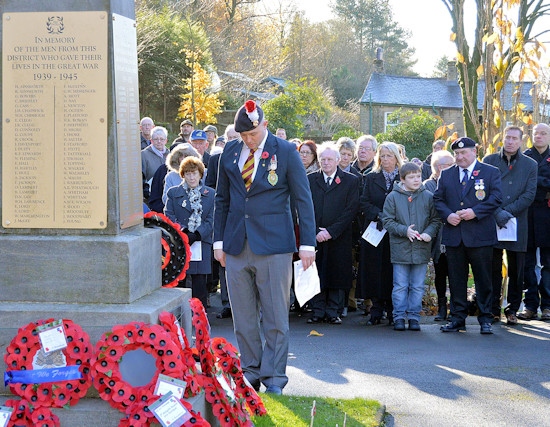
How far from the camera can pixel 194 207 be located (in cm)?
953

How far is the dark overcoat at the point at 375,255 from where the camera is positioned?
412 inches

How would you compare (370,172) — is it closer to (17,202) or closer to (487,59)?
(487,59)

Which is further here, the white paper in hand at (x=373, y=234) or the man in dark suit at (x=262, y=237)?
the white paper in hand at (x=373, y=234)

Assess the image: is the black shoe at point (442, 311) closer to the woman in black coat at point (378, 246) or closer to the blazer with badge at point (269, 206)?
the woman in black coat at point (378, 246)

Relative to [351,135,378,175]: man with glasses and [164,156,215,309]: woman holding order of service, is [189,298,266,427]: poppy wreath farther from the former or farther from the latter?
[351,135,378,175]: man with glasses

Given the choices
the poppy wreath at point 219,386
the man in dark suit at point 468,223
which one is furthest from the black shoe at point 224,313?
the poppy wreath at point 219,386

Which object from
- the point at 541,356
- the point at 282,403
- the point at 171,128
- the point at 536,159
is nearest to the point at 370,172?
the point at 536,159

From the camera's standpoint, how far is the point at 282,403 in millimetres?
6184

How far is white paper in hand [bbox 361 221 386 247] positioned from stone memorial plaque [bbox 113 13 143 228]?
5.29m

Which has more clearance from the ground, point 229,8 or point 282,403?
point 229,8

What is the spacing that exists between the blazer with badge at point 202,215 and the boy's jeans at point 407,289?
2.29 meters

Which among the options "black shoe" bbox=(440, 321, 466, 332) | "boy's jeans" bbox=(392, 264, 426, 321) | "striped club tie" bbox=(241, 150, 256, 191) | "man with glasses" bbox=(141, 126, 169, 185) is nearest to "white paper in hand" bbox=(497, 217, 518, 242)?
"boy's jeans" bbox=(392, 264, 426, 321)

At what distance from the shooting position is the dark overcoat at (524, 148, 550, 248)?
34.5ft

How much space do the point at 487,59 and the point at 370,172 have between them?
2365 mm
